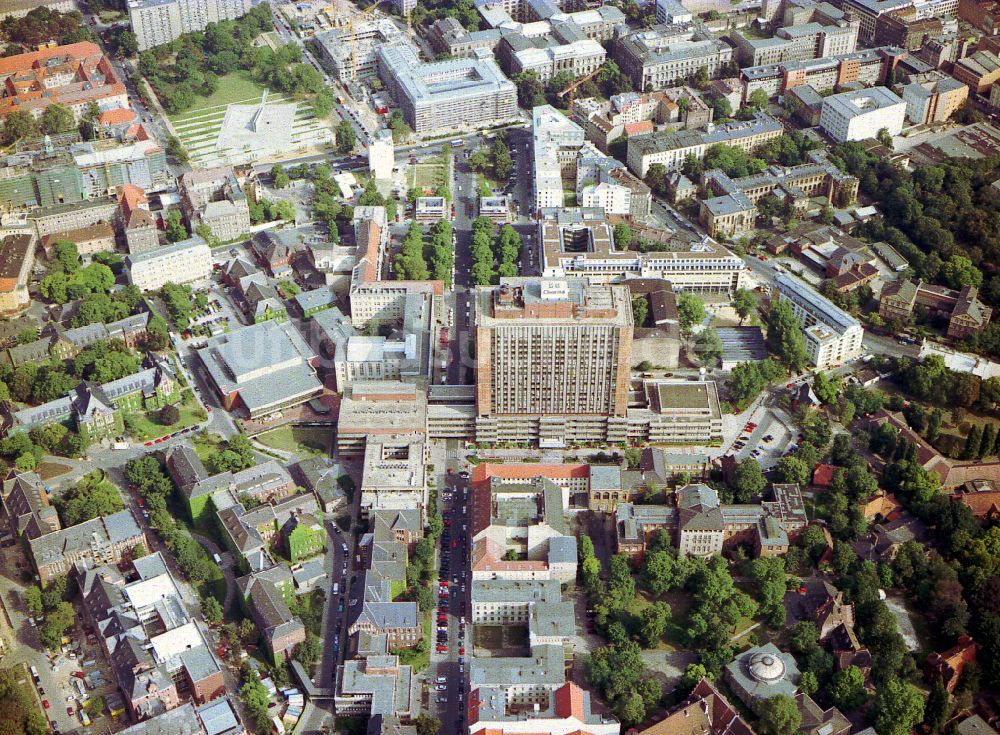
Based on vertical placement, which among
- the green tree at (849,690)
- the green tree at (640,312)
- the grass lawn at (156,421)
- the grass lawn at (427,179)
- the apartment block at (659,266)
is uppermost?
the grass lawn at (427,179)

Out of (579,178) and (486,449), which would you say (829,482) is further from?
(579,178)

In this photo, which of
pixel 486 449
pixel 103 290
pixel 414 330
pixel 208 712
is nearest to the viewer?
pixel 208 712

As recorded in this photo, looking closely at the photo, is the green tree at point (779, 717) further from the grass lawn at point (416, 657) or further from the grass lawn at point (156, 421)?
the grass lawn at point (156, 421)

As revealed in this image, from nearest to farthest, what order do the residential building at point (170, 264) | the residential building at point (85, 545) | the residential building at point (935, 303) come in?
the residential building at point (85, 545) < the residential building at point (935, 303) < the residential building at point (170, 264)

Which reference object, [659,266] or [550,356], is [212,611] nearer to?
[550,356]

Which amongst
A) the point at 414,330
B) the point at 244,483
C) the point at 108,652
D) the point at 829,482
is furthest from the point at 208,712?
the point at 829,482

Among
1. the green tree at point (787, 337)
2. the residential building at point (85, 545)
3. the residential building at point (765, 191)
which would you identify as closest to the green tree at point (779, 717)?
the green tree at point (787, 337)

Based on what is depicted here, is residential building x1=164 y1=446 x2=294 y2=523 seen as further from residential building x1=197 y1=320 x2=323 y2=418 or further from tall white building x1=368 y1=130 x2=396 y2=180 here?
tall white building x1=368 y1=130 x2=396 y2=180
